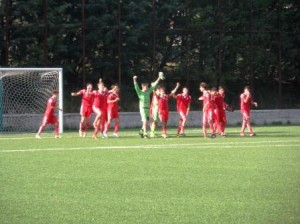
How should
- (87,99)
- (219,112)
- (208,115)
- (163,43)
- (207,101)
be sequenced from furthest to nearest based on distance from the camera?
(163,43)
(219,112)
(87,99)
(207,101)
(208,115)

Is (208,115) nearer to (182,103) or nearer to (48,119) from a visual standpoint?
(182,103)

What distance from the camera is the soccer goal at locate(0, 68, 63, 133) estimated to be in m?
34.1

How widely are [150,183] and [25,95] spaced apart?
21.1m

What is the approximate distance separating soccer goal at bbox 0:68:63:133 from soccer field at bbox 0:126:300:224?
30.8 feet

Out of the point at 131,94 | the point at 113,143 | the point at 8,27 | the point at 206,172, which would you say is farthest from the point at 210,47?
the point at 206,172

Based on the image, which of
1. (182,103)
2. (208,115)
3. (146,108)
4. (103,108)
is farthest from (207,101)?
(103,108)

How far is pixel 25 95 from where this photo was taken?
1394 inches

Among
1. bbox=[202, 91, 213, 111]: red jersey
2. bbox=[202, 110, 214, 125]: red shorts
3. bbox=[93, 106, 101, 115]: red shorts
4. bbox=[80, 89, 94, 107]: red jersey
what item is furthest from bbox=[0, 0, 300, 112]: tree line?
bbox=[202, 110, 214, 125]: red shorts

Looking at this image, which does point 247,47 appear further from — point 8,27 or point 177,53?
point 8,27

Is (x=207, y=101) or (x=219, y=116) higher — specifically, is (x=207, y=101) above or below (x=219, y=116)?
above

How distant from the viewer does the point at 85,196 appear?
525 inches

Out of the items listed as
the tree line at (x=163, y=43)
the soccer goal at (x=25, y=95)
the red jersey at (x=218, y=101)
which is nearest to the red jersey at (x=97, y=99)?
the soccer goal at (x=25, y=95)

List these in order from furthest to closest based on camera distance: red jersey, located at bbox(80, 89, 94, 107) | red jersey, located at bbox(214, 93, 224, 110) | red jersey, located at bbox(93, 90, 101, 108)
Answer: red jersey, located at bbox(214, 93, 224, 110) < red jersey, located at bbox(80, 89, 94, 107) < red jersey, located at bbox(93, 90, 101, 108)

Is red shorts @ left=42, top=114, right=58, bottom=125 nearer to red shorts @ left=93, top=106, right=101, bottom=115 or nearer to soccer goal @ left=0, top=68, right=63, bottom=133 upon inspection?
red shorts @ left=93, top=106, right=101, bottom=115
